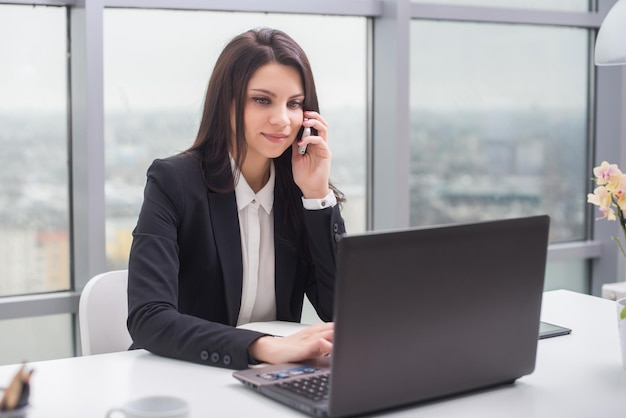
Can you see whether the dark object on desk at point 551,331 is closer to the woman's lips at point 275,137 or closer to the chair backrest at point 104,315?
the woman's lips at point 275,137

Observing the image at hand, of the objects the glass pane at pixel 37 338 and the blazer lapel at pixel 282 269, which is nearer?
→ the blazer lapel at pixel 282 269

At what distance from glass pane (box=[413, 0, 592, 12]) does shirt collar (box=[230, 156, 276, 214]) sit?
173cm

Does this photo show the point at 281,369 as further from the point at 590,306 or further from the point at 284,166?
the point at 590,306

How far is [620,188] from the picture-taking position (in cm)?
157

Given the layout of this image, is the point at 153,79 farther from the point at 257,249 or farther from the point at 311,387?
the point at 311,387


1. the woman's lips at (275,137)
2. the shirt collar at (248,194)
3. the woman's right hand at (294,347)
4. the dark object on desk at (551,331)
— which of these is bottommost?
the dark object on desk at (551,331)

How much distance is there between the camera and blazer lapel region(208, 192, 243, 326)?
2.01 metres

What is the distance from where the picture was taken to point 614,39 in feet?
6.66

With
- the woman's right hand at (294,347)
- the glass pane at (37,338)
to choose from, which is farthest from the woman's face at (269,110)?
the glass pane at (37,338)

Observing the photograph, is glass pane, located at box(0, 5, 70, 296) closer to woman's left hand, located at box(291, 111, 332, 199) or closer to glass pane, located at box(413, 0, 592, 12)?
woman's left hand, located at box(291, 111, 332, 199)

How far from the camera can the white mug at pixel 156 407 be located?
111 cm

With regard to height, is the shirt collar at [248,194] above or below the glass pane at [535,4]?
below

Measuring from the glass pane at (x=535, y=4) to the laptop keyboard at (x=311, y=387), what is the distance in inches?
97.0

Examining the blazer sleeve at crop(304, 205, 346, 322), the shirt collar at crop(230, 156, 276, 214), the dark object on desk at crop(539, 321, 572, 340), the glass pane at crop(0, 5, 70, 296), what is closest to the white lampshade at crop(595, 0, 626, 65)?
the dark object on desk at crop(539, 321, 572, 340)
